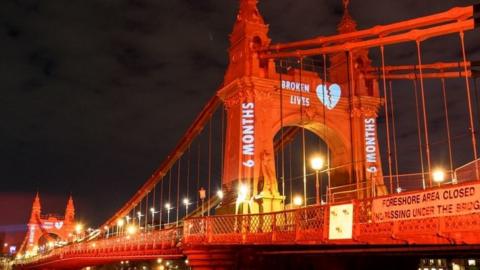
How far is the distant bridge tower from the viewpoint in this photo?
126062mm

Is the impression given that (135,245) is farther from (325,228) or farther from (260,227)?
(325,228)

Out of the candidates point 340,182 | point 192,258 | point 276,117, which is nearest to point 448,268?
point 340,182

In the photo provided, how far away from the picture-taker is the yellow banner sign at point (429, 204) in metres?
11.1

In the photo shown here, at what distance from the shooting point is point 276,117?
3428 centimetres

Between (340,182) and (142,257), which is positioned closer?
(142,257)

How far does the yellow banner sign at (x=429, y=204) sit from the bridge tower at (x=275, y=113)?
17587mm

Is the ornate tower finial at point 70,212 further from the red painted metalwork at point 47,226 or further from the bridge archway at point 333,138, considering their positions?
the bridge archway at point 333,138

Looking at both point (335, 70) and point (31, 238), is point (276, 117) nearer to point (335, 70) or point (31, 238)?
point (335, 70)

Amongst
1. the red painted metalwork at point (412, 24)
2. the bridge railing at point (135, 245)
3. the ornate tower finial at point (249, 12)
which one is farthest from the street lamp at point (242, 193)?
the ornate tower finial at point (249, 12)

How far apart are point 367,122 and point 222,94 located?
9.39 meters

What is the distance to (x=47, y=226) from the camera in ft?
423

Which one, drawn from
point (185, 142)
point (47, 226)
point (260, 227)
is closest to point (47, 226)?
point (47, 226)

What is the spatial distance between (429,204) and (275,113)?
73.8ft

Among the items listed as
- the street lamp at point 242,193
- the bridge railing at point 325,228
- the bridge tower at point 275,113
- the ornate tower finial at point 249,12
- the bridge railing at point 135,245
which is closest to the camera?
the bridge railing at point 325,228
